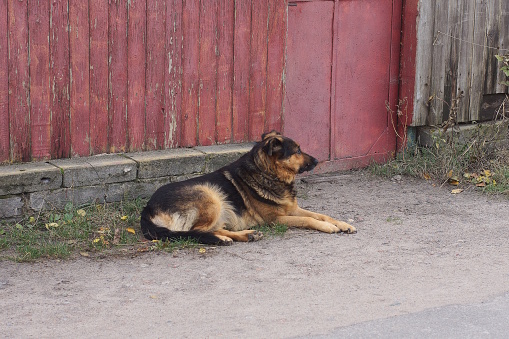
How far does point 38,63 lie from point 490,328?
13.9 ft

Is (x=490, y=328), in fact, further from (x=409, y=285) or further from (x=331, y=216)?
(x=331, y=216)

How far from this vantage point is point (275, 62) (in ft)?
25.9

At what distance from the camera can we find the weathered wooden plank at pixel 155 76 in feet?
23.3

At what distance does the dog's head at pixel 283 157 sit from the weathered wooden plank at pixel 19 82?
6.68 ft

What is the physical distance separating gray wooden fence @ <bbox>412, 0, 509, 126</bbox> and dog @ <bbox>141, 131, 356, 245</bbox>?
2.58m

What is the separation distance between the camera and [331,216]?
23.8ft

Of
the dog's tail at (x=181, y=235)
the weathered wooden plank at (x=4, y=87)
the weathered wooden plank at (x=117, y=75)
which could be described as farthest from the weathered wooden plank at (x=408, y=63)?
the weathered wooden plank at (x=4, y=87)

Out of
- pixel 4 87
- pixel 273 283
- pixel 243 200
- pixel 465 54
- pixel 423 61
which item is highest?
pixel 465 54

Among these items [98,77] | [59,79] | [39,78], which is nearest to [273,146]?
[98,77]

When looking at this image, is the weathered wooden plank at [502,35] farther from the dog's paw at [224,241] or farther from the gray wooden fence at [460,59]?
the dog's paw at [224,241]

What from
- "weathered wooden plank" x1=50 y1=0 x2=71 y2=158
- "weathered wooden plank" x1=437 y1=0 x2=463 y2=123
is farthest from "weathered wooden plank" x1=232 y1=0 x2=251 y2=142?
"weathered wooden plank" x1=437 y1=0 x2=463 y2=123

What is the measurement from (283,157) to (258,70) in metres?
1.44

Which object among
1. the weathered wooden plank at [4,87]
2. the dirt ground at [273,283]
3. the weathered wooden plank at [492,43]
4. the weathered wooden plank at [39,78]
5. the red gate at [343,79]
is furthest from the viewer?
the weathered wooden plank at [492,43]

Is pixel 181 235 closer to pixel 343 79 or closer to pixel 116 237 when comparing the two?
pixel 116 237
